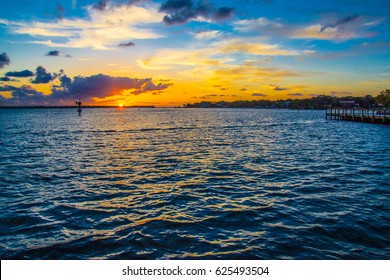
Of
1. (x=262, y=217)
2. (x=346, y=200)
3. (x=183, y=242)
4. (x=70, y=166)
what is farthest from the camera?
(x=70, y=166)

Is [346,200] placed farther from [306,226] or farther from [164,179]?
[164,179]

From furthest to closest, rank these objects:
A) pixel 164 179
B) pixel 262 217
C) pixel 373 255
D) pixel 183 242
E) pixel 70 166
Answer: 1. pixel 70 166
2. pixel 164 179
3. pixel 262 217
4. pixel 183 242
5. pixel 373 255

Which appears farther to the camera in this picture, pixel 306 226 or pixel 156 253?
pixel 306 226

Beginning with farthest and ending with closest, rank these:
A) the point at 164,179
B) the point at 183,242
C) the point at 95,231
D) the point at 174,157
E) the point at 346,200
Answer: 1. the point at 174,157
2. the point at 164,179
3. the point at 346,200
4. the point at 95,231
5. the point at 183,242

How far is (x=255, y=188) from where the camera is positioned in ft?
57.8

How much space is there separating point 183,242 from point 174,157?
19.4 meters

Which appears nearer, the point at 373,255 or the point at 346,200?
the point at 373,255

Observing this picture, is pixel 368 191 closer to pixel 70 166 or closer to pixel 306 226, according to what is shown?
pixel 306 226

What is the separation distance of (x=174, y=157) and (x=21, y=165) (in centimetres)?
1423

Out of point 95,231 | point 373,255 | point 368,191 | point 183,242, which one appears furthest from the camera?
point 368,191

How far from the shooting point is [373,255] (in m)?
9.65

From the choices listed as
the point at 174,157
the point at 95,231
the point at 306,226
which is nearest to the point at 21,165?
the point at 174,157

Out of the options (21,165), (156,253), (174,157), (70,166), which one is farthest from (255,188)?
(21,165)

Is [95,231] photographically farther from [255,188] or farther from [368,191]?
[368,191]
